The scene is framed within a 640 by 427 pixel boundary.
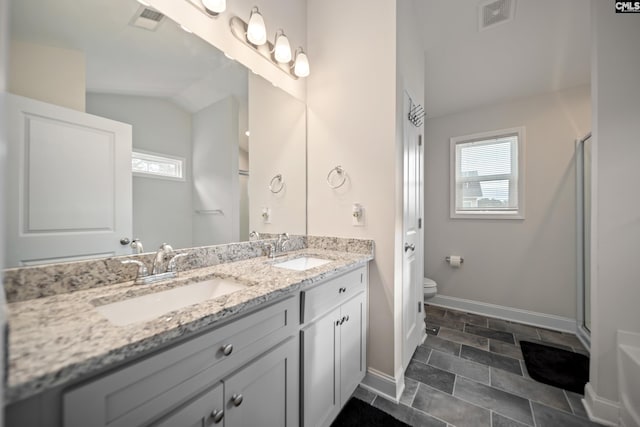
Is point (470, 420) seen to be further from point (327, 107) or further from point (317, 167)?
point (327, 107)

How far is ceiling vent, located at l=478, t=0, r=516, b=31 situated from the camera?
1654mm

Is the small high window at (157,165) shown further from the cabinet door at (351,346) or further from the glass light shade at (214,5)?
the cabinet door at (351,346)

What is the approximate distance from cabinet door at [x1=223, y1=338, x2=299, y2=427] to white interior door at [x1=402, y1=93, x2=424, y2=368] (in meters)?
1.01

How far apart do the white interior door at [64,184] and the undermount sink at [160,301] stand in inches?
9.2

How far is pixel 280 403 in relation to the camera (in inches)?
36.8

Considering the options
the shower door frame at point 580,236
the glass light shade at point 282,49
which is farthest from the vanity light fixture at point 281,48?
the shower door frame at point 580,236

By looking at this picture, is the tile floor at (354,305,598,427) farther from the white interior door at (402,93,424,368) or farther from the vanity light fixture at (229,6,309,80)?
the vanity light fixture at (229,6,309,80)

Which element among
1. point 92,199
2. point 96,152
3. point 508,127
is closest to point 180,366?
point 92,199

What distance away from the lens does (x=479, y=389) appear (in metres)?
1.61

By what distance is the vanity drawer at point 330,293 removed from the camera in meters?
1.07

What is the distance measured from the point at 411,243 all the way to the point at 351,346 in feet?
3.06

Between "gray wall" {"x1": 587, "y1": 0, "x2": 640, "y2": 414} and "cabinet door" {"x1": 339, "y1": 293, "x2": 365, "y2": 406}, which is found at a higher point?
"gray wall" {"x1": 587, "y1": 0, "x2": 640, "y2": 414}

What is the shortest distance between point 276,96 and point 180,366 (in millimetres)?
1703

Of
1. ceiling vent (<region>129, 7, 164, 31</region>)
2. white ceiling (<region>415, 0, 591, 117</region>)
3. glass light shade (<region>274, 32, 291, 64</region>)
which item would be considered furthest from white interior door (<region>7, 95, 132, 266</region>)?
white ceiling (<region>415, 0, 591, 117</region>)
